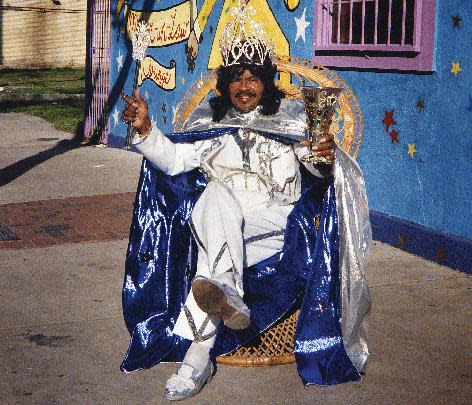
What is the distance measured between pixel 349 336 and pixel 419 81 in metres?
2.51

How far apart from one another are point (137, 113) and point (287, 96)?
44.5 inches

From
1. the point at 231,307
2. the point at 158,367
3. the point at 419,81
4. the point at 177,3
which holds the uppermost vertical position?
the point at 177,3

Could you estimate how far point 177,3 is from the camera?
9.54 m

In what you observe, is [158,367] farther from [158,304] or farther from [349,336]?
[349,336]

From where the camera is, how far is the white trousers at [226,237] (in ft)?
12.5

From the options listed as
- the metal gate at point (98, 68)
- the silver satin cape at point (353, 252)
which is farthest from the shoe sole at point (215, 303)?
the metal gate at point (98, 68)

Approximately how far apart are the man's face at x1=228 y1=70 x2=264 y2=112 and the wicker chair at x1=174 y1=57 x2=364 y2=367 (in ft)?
0.99

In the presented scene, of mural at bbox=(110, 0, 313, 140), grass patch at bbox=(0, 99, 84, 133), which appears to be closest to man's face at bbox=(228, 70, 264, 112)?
mural at bbox=(110, 0, 313, 140)

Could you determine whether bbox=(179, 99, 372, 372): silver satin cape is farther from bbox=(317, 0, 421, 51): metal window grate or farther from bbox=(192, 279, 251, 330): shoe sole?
bbox=(317, 0, 421, 51): metal window grate

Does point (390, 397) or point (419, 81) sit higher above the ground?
point (419, 81)

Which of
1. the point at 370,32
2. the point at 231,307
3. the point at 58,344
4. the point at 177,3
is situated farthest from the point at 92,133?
the point at 231,307

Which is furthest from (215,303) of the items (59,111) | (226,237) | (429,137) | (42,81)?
(42,81)

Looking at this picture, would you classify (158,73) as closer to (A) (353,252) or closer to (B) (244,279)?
(B) (244,279)

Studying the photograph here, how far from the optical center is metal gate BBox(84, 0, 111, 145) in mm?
11297
